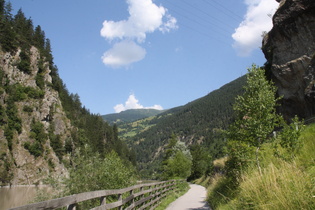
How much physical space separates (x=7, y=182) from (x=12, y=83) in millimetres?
28511

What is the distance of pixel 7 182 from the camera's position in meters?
58.6

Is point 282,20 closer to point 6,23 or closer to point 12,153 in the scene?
point 12,153

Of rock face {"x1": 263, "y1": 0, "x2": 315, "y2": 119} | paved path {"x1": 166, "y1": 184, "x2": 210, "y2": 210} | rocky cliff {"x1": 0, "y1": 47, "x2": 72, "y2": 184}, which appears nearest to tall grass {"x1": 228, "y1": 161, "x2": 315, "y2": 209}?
paved path {"x1": 166, "y1": 184, "x2": 210, "y2": 210}

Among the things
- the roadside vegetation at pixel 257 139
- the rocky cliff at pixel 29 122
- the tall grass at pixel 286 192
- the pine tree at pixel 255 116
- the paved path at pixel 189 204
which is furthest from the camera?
the rocky cliff at pixel 29 122

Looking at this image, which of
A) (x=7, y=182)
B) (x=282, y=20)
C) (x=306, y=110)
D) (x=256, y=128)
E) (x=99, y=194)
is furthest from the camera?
(x=7, y=182)

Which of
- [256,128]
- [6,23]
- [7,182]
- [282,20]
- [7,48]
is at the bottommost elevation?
[7,182]

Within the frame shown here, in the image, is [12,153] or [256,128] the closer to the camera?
[256,128]

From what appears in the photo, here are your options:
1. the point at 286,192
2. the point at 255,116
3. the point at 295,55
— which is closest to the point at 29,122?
the point at 295,55

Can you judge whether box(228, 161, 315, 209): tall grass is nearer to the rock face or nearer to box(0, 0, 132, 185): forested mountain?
the rock face

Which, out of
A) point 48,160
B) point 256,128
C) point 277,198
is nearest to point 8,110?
point 48,160

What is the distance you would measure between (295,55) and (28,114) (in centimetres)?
6985

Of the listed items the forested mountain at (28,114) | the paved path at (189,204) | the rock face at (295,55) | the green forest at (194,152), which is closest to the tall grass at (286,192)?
the green forest at (194,152)

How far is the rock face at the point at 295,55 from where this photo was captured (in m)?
22.7

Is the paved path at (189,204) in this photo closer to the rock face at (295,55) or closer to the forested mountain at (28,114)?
the rock face at (295,55)
